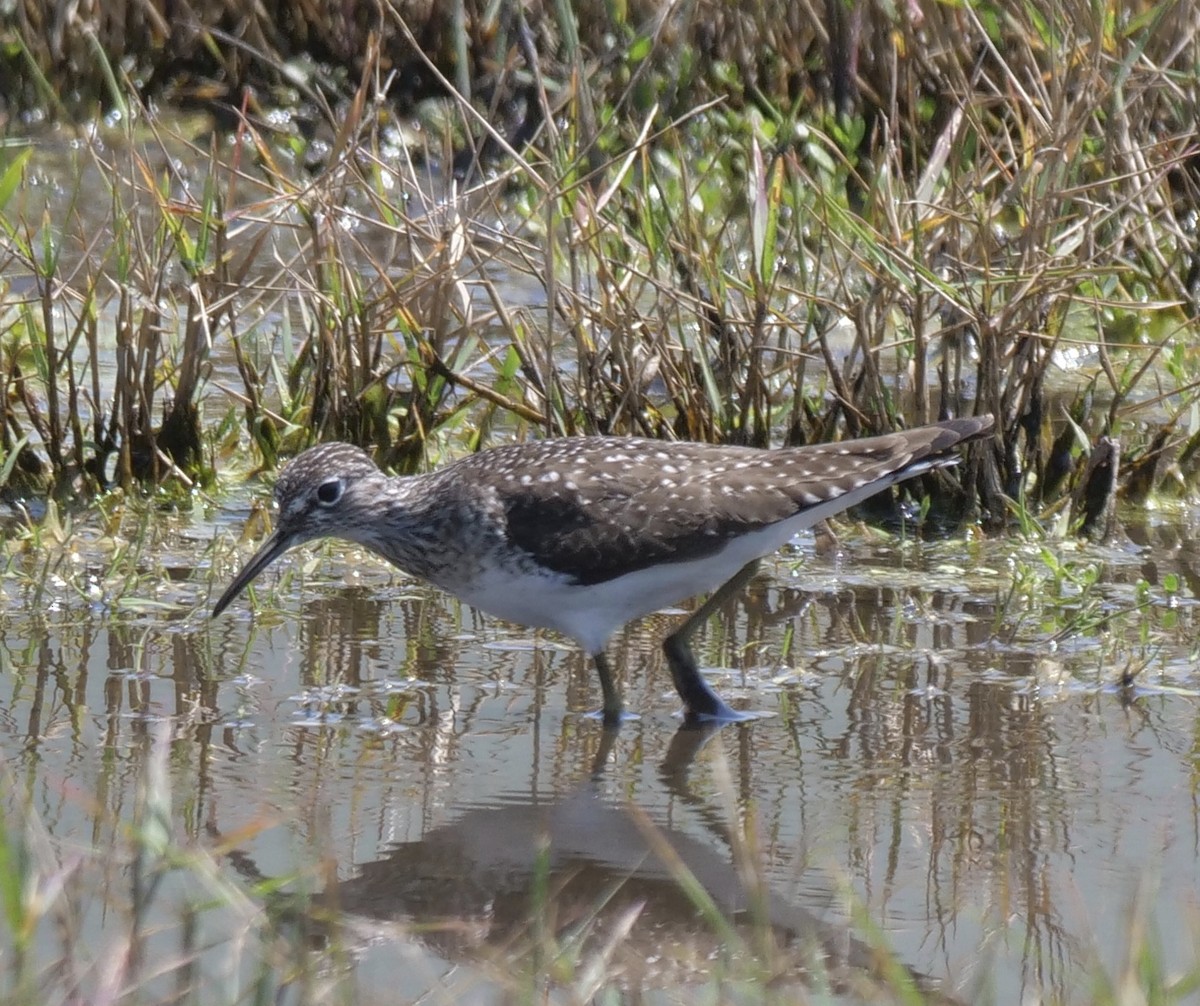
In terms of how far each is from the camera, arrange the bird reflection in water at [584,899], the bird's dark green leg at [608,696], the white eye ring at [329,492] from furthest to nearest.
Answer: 1. the white eye ring at [329,492]
2. the bird's dark green leg at [608,696]
3. the bird reflection in water at [584,899]

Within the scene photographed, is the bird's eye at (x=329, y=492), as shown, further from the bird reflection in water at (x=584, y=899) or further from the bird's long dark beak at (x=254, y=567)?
the bird reflection in water at (x=584, y=899)

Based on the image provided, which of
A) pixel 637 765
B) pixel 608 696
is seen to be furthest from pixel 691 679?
pixel 637 765

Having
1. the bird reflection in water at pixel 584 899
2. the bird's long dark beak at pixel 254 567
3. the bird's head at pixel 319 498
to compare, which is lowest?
the bird reflection in water at pixel 584 899

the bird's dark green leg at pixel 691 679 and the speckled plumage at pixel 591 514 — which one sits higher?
the speckled plumage at pixel 591 514

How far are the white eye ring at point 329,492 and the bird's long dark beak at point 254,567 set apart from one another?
0.15 metres

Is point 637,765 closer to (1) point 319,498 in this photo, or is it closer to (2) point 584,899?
(2) point 584,899

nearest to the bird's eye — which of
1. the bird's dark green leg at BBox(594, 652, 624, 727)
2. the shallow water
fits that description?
the shallow water

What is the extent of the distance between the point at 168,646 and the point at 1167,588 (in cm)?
318

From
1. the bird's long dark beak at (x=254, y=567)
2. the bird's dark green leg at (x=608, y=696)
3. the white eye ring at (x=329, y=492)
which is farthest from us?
the white eye ring at (x=329, y=492)

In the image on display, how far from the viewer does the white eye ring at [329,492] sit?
573 centimetres

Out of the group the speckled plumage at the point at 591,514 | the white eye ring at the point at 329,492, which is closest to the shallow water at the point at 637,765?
the speckled plumage at the point at 591,514

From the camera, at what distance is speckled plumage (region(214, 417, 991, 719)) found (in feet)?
17.9

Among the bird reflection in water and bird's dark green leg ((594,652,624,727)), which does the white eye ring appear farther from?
the bird reflection in water

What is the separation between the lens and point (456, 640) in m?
5.97
